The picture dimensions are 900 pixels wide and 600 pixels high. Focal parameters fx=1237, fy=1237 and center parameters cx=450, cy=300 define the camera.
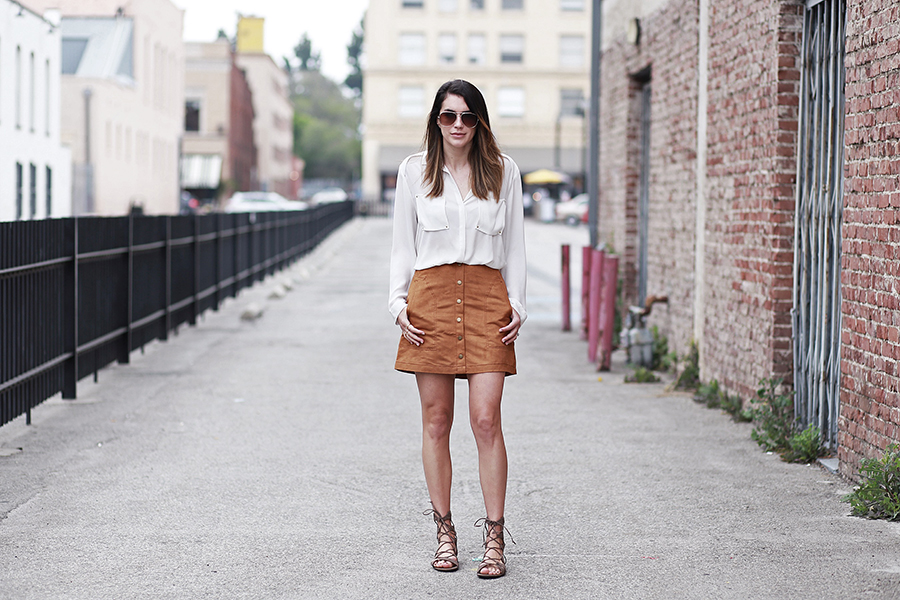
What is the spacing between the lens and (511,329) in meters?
4.93

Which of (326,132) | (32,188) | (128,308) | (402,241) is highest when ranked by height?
(326,132)

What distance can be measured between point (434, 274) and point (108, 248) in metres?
6.54

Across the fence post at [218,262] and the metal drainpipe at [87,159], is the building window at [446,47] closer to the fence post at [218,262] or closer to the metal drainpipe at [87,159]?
the metal drainpipe at [87,159]

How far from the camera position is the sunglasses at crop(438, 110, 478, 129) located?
192 inches

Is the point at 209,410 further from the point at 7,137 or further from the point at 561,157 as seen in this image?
the point at 561,157

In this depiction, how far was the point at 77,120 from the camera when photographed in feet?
144

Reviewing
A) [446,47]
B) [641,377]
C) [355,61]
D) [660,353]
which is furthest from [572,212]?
[355,61]

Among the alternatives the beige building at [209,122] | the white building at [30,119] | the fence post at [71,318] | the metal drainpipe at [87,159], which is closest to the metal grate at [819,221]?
the fence post at [71,318]

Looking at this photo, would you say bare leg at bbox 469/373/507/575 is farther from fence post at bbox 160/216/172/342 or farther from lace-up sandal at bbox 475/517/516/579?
fence post at bbox 160/216/172/342

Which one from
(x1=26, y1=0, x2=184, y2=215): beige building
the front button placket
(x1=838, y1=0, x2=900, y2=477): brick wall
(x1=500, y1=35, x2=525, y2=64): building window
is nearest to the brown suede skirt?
the front button placket

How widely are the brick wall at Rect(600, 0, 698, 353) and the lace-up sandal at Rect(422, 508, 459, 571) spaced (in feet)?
19.0

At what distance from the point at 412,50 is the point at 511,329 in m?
71.0

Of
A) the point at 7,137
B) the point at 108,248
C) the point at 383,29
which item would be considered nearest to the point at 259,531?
the point at 108,248

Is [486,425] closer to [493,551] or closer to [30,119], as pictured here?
[493,551]
